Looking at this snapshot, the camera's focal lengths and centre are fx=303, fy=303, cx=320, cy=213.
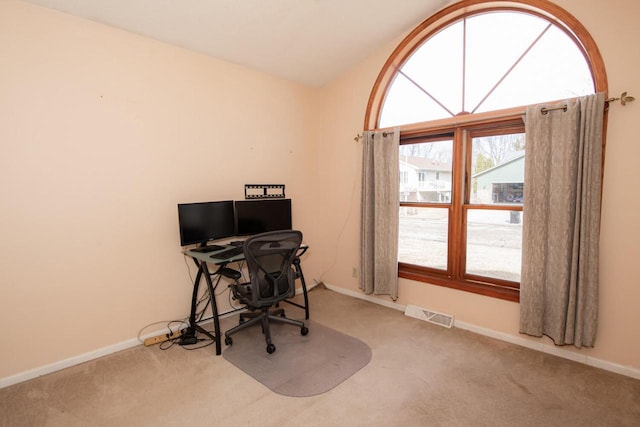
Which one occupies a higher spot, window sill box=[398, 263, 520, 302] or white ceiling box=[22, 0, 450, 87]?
white ceiling box=[22, 0, 450, 87]

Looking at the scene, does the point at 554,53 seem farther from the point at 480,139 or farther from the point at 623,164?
the point at 623,164

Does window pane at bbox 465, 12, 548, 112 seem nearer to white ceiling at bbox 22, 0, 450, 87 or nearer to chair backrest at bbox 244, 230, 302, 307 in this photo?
white ceiling at bbox 22, 0, 450, 87

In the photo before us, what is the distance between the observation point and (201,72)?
2.96 m

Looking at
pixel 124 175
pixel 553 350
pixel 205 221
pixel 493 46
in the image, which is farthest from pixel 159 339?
pixel 493 46

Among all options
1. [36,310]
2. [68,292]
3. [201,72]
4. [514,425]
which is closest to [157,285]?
[68,292]

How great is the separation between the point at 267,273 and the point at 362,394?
1146 mm

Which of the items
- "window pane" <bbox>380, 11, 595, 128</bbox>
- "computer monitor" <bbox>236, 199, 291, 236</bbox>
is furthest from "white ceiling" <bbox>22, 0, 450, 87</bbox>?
"computer monitor" <bbox>236, 199, 291, 236</bbox>

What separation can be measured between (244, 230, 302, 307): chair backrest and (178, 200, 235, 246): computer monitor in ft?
2.15

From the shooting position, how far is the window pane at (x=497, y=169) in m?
2.67

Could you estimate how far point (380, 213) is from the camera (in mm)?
3383

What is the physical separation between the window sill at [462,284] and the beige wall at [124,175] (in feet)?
0.24

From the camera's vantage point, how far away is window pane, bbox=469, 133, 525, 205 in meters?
2.67

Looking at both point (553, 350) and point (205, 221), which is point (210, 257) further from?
point (553, 350)

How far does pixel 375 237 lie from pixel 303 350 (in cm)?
146
